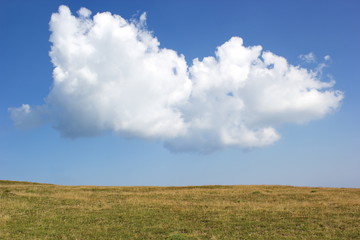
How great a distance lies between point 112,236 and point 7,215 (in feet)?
36.4

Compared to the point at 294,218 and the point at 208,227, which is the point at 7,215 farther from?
the point at 294,218

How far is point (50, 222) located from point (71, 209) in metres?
5.85

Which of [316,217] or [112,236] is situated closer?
[112,236]

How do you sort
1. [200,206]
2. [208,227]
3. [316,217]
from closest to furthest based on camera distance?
[208,227], [316,217], [200,206]

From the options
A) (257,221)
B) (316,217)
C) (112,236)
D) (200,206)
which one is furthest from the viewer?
(200,206)

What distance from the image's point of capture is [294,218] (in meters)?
24.4

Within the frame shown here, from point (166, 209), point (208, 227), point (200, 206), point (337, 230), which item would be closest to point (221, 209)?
point (200, 206)

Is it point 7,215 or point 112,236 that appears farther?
point 7,215

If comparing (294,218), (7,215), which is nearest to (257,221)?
(294,218)

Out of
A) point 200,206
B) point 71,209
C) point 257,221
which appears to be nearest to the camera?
point 257,221

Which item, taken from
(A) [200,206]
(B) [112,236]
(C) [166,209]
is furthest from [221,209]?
(B) [112,236]

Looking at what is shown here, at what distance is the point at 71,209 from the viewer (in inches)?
1136

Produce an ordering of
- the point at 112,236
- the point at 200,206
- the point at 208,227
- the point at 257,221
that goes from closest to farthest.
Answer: the point at 112,236, the point at 208,227, the point at 257,221, the point at 200,206

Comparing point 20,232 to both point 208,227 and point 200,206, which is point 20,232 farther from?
point 200,206
